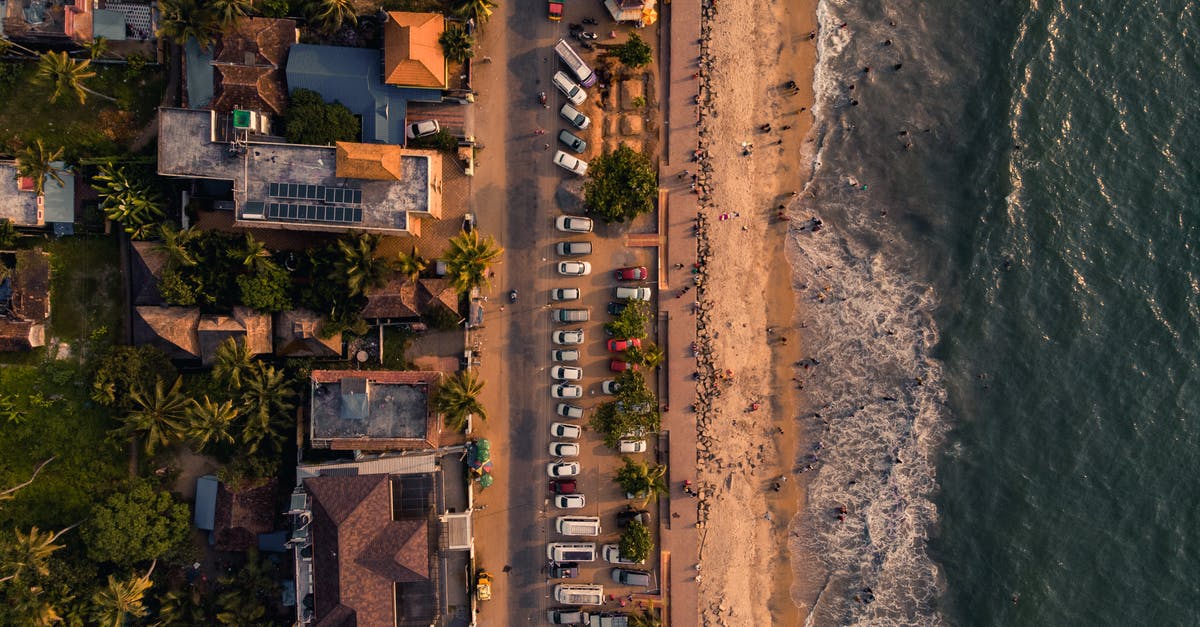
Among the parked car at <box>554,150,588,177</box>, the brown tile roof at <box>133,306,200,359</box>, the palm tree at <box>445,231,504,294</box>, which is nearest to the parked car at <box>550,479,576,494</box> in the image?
the palm tree at <box>445,231,504,294</box>

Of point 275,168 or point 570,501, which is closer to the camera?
point 275,168

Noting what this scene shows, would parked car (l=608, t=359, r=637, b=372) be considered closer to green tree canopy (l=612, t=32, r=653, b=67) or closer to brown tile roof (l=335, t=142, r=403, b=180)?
brown tile roof (l=335, t=142, r=403, b=180)

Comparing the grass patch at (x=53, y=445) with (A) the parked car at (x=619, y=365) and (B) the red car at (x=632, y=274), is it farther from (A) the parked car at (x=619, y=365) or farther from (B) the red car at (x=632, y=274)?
(B) the red car at (x=632, y=274)

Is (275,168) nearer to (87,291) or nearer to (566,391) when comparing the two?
(87,291)

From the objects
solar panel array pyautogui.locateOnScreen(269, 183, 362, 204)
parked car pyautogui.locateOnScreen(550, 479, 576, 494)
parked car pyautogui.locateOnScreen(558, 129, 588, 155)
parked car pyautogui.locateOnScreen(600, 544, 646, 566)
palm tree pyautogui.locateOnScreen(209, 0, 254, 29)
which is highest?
palm tree pyautogui.locateOnScreen(209, 0, 254, 29)

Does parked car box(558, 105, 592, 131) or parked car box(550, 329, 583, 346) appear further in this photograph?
parked car box(550, 329, 583, 346)

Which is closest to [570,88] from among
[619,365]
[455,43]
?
[455,43]
